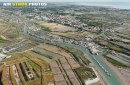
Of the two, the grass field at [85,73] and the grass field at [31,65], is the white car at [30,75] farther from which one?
the grass field at [85,73]

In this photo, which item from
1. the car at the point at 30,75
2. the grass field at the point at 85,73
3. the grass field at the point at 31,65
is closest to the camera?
the grass field at the point at 31,65

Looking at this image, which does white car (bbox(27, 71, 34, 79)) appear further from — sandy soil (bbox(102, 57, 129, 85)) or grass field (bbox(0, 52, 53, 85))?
sandy soil (bbox(102, 57, 129, 85))

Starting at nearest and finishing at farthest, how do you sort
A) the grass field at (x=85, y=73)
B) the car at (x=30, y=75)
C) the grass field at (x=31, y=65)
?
the grass field at (x=31, y=65), the car at (x=30, y=75), the grass field at (x=85, y=73)

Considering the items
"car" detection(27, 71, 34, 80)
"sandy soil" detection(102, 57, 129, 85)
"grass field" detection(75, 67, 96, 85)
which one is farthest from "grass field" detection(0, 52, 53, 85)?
"sandy soil" detection(102, 57, 129, 85)

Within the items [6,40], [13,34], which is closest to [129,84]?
[6,40]

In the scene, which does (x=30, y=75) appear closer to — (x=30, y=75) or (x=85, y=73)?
(x=30, y=75)

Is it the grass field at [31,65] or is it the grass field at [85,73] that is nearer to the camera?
the grass field at [31,65]

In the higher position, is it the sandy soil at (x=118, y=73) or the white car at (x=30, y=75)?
the white car at (x=30, y=75)

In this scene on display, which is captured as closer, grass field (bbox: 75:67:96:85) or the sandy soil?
the sandy soil

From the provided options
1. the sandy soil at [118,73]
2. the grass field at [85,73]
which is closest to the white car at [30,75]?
the grass field at [85,73]

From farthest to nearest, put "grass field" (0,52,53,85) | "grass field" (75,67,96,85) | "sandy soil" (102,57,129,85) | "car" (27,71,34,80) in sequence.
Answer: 1. "grass field" (75,67,96,85)
2. "sandy soil" (102,57,129,85)
3. "car" (27,71,34,80)
4. "grass field" (0,52,53,85)

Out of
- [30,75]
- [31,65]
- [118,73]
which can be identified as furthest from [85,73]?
[31,65]
